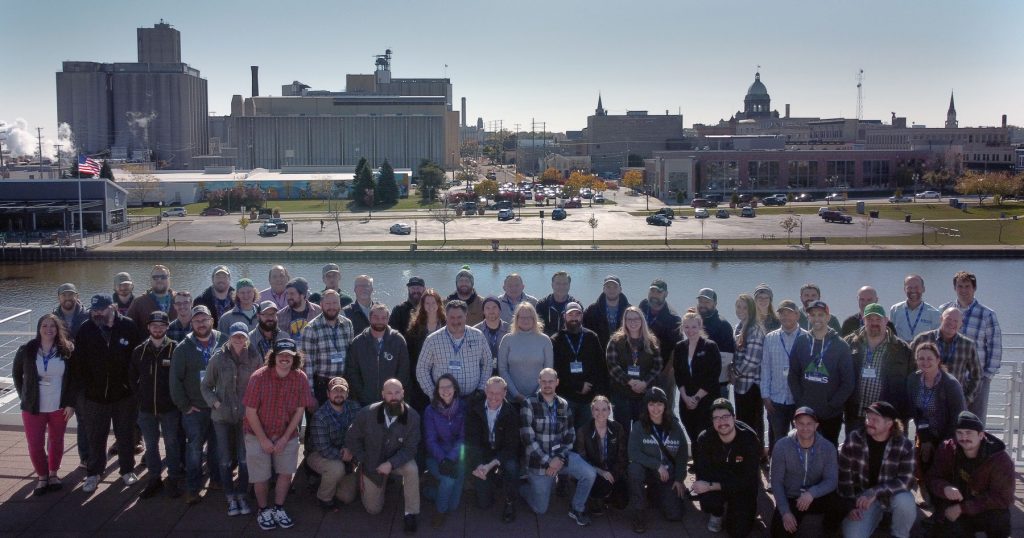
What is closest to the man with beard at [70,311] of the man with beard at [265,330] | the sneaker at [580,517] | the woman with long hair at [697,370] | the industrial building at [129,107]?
the man with beard at [265,330]

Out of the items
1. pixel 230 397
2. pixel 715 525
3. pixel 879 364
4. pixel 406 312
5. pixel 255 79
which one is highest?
pixel 255 79

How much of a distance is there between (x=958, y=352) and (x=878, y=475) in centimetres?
101

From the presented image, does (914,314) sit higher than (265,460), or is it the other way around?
(914,314)

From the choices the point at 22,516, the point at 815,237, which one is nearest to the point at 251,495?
the point at 22,516

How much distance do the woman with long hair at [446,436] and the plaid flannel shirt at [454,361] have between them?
16 cm

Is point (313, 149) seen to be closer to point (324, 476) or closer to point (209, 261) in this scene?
point (209, 261)

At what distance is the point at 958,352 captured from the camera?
16.4 ft

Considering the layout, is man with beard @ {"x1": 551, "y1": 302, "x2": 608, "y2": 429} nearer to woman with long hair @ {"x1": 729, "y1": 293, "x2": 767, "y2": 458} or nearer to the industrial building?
woman with long hair @ {"x1": 729, "y1": 293, "x2": 767, "y2": 458}

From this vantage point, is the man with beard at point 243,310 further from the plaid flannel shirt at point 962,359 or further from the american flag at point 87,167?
the american flag at point 87,167

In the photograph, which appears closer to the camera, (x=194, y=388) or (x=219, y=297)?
(x=194, y=388)

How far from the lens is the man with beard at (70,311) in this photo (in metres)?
5.33

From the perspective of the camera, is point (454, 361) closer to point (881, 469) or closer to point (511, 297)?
point (511, 297)

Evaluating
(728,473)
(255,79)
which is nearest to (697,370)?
(728,473)

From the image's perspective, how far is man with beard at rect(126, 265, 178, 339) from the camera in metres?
5.77
